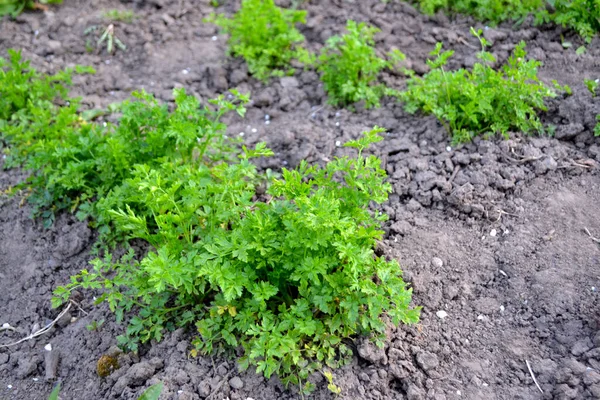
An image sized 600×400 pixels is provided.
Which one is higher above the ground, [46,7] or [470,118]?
[470,118]

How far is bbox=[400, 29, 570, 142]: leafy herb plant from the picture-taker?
4102 mm

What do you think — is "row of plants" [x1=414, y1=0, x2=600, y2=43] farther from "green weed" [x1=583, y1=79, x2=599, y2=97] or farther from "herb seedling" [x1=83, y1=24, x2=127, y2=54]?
"herb seedling" [x1=83, y1=24, x2=127, y2=54]

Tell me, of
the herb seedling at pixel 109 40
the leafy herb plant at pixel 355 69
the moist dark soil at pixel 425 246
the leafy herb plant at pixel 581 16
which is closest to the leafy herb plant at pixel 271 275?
the moist dark soil at pixel 425 246

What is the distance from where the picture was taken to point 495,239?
3.78m

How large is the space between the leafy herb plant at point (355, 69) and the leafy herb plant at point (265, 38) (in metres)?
0.29

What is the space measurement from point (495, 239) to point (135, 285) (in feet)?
6.74

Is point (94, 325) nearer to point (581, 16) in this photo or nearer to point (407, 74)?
point (407, 74)

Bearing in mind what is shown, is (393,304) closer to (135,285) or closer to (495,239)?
(495,239)

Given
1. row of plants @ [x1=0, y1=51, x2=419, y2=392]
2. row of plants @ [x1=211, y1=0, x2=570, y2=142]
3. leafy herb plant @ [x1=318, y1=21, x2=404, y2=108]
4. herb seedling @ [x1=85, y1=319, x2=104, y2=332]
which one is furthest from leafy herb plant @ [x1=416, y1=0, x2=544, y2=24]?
herb seedling @ [x1=85, y1=319, x2=104, y2=332]

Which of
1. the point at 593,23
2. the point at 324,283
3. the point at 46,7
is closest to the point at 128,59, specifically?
the point at 46,7

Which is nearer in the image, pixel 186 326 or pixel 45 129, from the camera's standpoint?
pixel 186 326

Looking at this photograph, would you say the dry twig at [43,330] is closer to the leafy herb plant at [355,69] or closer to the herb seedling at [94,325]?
the herb seedling at [94,325]

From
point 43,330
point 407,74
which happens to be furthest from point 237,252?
point 407,74

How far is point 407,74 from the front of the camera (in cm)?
491
